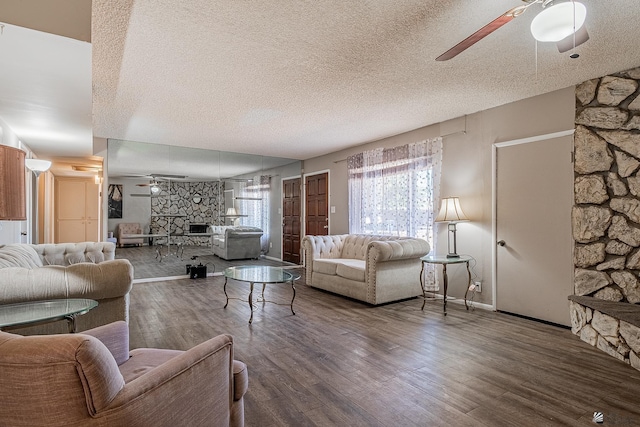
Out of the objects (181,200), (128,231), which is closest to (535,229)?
(181,200)

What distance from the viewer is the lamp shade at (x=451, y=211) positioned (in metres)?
4.12

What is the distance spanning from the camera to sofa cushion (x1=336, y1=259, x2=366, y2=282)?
4373 millimetres


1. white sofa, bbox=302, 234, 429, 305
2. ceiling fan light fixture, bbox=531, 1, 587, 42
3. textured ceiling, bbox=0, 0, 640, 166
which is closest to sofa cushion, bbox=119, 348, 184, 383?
textured ceiling, bbox=0, 0, 640, 166

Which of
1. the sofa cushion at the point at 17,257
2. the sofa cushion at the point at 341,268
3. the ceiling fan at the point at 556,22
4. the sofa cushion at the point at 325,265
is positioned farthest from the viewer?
the sofa cushion at the point at 325,265

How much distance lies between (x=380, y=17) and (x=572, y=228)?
2.87 metres

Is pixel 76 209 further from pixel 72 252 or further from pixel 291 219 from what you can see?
pixel 72 252

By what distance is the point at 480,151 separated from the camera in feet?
13.8

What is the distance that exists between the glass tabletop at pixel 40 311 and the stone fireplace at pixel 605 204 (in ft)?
13.0

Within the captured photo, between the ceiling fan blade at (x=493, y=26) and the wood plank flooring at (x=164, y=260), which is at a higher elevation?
the ceiling fan blade at (x=493, y=26)

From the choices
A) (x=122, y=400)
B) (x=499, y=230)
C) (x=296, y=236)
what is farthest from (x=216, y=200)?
(x=122, y=400)

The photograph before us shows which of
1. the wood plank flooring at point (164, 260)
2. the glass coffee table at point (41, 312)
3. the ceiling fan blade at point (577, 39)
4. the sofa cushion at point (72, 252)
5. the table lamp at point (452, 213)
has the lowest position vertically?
the wood plank flooring at point (164, 260)

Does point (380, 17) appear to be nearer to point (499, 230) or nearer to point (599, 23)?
point (599, 23)

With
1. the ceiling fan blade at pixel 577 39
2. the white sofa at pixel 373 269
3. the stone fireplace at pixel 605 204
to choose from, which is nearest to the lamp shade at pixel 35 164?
the white sofa at pixel 373 269

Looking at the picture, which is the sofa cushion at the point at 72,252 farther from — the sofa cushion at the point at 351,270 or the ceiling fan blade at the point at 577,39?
the ceiling fan blade at the point at 577,39
